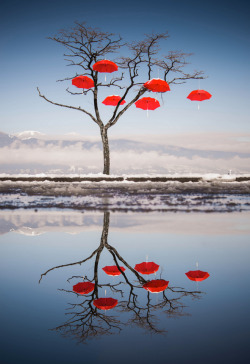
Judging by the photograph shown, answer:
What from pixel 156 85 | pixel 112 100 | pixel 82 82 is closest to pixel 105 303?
pixel 156 85

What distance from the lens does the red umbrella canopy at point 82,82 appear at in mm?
13297

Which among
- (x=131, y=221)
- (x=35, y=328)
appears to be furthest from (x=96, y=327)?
(x=131, y=221)

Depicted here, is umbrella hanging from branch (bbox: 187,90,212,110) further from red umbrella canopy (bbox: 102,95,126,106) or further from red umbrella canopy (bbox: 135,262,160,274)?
red umbrella canopy (bbox: 135,262,160,274)

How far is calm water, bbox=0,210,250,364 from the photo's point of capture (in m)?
1.08

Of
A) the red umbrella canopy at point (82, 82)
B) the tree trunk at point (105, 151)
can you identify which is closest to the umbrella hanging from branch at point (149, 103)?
the tree trunk at point (105, 151)

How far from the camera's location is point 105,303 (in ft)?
4.81

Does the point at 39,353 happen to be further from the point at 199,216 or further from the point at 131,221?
the point at 199,216

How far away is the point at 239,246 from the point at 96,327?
1.52m

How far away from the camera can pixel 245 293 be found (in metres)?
1.53

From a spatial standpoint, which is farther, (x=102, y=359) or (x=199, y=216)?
(x=199, y=216)

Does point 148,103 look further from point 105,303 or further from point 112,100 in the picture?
point 105,303

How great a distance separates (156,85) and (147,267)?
→ 33.3 feet

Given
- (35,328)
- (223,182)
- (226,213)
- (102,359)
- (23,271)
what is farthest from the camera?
(223,182)

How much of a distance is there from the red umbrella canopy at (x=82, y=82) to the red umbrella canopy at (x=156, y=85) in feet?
8.87
